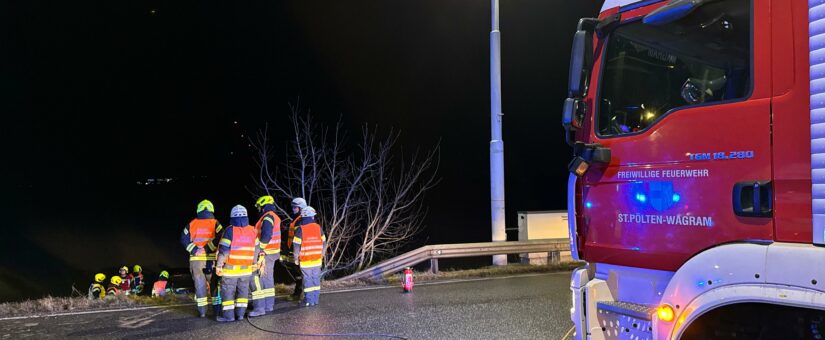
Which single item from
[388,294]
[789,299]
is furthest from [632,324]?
[388,294]

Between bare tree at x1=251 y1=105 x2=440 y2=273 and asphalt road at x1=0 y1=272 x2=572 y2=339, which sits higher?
bare tree at x1=251 y1=105 x2=440 y2=273

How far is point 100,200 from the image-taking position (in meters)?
73.0

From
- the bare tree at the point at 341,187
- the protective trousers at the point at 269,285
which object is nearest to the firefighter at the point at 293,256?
the protective trousers at the point at 269,285

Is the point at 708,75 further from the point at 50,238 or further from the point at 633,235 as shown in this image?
the point at 50,238

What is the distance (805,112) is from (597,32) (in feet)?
4.21

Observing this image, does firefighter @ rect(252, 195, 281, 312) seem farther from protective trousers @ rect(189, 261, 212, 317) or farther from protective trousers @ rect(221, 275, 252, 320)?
protective trousers @ rect(189, 261, 212, 317)

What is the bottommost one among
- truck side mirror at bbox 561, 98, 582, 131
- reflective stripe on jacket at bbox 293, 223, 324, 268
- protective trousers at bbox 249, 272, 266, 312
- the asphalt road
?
the asphalt road

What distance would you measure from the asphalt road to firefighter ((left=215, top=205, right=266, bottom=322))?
0.23 metres

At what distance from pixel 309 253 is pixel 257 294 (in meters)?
1.05

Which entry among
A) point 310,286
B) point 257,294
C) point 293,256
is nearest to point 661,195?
point 257,294

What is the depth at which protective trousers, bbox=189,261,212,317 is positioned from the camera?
723 cm

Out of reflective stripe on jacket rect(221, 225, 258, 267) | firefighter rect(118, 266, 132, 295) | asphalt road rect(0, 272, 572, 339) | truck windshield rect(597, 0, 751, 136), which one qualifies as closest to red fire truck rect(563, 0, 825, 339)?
truck windshield rect(597, 0, 751, 136)

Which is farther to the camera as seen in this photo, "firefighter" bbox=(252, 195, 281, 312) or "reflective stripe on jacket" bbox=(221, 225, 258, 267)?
"firefighter" bbox=(252, 195, 281, 312)

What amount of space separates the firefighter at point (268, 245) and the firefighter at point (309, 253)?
324 millimetres
